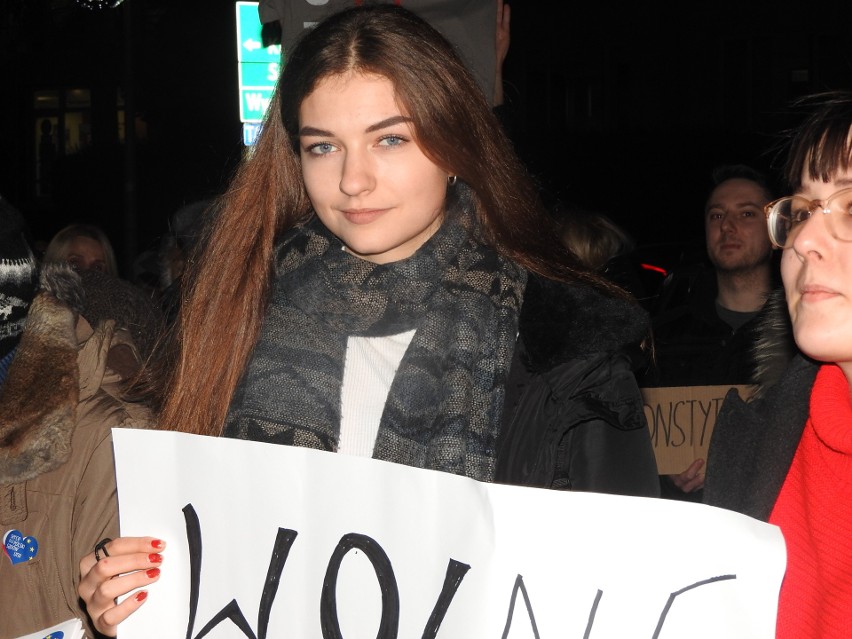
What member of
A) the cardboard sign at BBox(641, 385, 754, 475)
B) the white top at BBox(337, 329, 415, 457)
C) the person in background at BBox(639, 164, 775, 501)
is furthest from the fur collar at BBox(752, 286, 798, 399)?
the person in background at BBox(639, 164, 775, 501)

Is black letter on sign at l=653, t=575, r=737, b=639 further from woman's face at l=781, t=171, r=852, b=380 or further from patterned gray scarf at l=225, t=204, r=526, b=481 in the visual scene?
patterned gray scarf at l=225, t=204, r=526, b=481

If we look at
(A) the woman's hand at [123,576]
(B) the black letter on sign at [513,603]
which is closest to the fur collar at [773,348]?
(B) the black letter on sign at [513,603]

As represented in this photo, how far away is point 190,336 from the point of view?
2.38 meters

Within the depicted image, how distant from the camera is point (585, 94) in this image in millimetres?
20984

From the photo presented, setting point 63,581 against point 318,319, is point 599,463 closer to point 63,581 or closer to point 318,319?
point 318,319

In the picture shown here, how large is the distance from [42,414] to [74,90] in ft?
92.9

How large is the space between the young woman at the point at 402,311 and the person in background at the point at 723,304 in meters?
2.13

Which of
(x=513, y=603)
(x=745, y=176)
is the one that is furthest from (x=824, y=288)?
(x=745, y=176)

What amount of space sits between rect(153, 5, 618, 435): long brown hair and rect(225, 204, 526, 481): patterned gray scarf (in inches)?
2.1

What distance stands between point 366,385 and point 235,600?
583 millimetres

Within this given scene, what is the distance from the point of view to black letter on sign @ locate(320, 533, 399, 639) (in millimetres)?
1741

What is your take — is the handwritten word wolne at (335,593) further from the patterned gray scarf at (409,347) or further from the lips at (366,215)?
the lips at (366,215)

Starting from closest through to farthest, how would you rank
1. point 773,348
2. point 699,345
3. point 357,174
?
point 357,174 → point 773,348 → point 699,345

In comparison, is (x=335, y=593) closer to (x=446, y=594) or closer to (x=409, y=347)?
(x=446, y=594)
